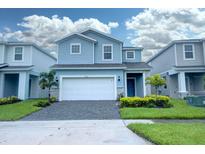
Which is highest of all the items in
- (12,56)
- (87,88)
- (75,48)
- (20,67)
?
(75,48)

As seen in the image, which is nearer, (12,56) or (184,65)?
(184,65)

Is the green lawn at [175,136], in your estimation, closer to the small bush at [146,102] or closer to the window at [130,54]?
the small bush at [146,102]

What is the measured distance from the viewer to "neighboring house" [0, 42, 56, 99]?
17.0 metres

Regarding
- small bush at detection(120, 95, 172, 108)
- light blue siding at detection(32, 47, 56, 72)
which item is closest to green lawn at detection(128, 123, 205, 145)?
small bush at detection(120, 95, 172, 108)

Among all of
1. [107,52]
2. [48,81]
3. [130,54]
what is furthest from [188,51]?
[48,81]

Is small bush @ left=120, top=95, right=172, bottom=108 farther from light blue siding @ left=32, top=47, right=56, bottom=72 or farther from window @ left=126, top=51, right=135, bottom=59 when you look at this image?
light blue siding @ left=32, top=47, right=56, bottom=72

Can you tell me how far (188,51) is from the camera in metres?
18.2

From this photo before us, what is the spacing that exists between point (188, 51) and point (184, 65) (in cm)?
157

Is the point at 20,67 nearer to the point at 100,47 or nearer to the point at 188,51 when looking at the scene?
the point at 100,47

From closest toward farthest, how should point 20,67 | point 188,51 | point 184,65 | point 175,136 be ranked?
1. point 175,136
2. point 20,67
3. point 184,65
4. point 188,51

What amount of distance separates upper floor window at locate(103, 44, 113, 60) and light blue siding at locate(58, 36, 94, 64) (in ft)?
4.50
